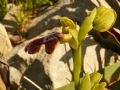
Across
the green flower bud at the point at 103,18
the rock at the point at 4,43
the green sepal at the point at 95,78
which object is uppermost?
the green flower bud at the point at 103,18

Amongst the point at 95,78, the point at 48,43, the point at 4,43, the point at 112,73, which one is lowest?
the point at 4,43

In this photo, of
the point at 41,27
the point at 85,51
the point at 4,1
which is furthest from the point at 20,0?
the point at 85,51

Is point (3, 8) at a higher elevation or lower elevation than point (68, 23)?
lower

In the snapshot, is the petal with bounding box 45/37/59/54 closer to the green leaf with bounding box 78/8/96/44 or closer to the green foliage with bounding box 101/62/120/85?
the green leaf with bounding box 78/8/96/44

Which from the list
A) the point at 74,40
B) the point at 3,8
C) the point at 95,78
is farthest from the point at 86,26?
the point at 3,8

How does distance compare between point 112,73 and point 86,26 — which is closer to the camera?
point 86,26

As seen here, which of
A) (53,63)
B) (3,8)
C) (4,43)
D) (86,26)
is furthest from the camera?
(3,8)

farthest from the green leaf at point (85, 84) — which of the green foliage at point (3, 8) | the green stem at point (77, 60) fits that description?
the green foliage at point (3, 8)

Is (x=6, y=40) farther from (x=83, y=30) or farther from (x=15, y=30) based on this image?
(x=83, y=30)

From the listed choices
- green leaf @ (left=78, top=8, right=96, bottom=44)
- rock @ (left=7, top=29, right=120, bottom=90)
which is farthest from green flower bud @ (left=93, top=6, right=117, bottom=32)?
rock @ (left=7, top=29, right=120, bottom=90)

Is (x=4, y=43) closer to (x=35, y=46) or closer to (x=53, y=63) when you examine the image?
(x=53, y=63)

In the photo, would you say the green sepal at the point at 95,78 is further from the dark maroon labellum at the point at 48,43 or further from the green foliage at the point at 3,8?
the green foliage at the point at 3,8
